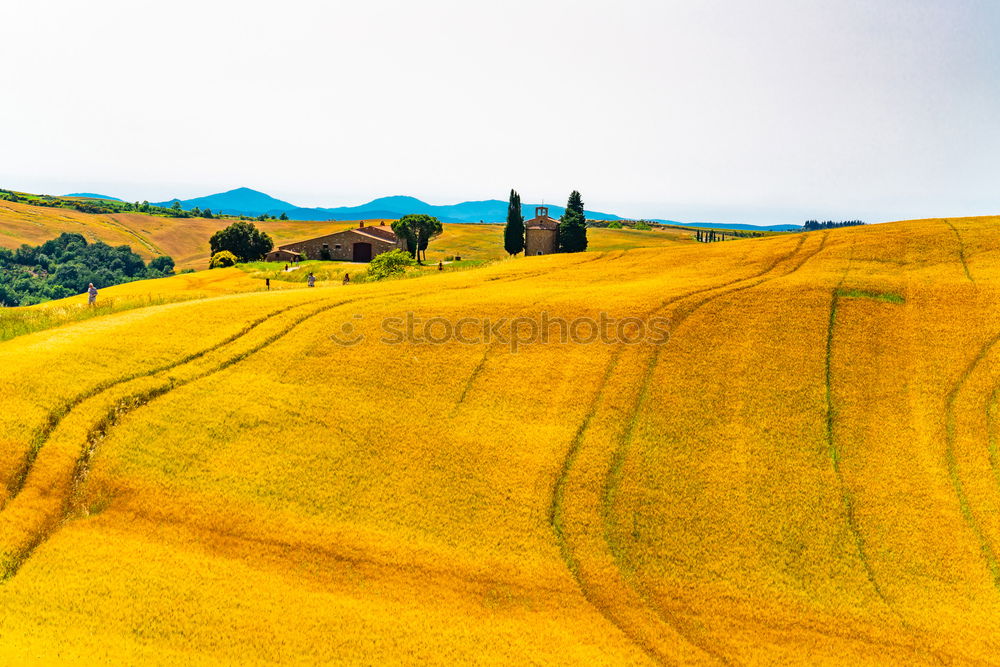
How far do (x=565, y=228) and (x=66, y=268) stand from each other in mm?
148325

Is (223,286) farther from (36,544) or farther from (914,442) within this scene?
(914,442)

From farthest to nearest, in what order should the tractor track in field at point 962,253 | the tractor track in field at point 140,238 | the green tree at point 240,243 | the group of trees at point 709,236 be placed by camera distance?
the tractor track in field at point 140,238 → the group of trees at point 709,236 → the green tree at point 240,243 → the tractor track in field at point 962,253

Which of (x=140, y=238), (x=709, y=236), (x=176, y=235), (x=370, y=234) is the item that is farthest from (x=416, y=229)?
(x=140, y=238)

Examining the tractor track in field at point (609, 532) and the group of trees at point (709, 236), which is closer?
the tractor track in field at point (609, 532)

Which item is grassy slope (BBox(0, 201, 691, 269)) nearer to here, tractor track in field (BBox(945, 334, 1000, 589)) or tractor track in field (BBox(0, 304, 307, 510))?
tractor track in field (BBox(0, 304, 307, 510))

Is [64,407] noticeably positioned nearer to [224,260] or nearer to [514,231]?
[224,260]

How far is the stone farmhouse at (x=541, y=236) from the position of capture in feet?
320

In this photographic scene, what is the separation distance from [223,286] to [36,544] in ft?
167

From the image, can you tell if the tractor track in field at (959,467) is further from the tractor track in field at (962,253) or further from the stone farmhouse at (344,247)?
the stone farmhouse at (344,247)

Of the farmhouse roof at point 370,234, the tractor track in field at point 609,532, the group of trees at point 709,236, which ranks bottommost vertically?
the tractor track in field at point 609,532

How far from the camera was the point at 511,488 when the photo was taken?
18422mm

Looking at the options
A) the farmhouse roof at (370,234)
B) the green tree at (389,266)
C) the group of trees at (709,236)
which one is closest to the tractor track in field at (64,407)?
the green tree at (389,266)

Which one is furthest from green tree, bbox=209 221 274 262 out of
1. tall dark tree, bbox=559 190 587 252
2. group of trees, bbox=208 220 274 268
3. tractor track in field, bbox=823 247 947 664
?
tractor track in field, bbox=823 247 947 664

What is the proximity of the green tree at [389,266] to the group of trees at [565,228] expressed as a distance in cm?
3583
